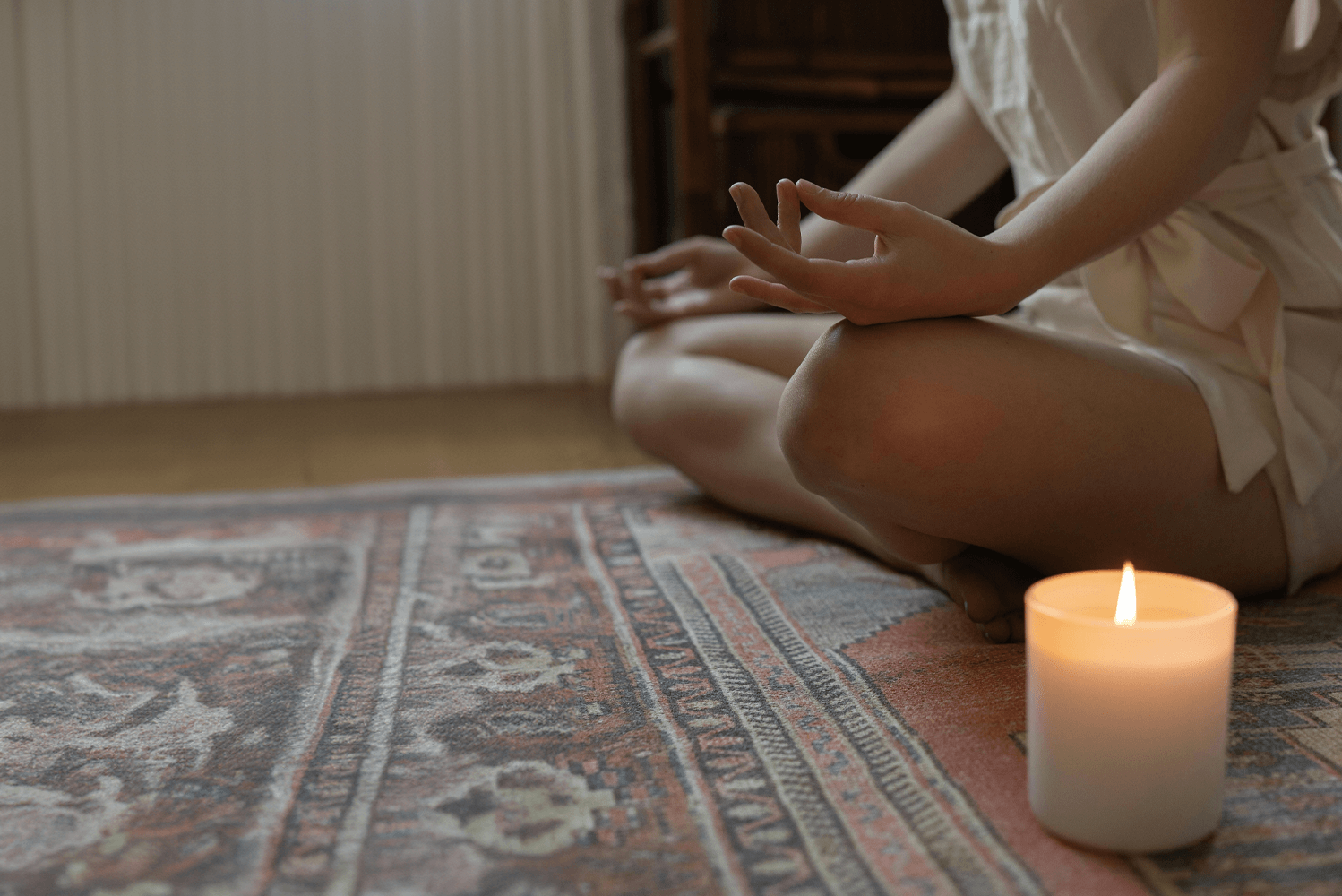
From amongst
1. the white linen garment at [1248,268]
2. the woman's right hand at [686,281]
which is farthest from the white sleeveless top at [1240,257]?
the woman's right hand at [686,281]

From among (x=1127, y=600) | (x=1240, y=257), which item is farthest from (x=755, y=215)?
(x=1240, y=257)

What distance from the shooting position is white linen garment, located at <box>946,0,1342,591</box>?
84 cm

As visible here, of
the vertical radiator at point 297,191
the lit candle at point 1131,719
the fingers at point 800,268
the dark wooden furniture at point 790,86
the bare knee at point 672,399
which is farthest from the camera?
the vertical radiator at point 297,191

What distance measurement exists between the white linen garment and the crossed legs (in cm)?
3

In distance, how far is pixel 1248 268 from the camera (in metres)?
0.86

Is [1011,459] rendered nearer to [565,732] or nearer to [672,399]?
[565,732]

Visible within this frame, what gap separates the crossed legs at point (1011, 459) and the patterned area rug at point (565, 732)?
0.22 ft

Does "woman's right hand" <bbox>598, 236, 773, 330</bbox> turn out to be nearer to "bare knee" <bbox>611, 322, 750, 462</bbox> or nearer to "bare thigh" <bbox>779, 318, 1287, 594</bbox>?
"bare knee" <bbox>611, 322, 750, 462</bbox>

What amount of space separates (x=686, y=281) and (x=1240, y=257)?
71cm

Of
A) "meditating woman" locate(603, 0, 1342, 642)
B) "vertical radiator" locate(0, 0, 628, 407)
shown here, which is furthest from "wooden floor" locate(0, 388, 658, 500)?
"meditating woman" locate(603, 0, 1342, 642)

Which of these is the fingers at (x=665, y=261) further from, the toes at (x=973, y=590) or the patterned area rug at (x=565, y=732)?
the toes at (x=973, y=590)

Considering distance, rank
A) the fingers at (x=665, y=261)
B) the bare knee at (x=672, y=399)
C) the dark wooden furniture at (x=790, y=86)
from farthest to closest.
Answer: the dark wooden furniture at (x=790, y=86)
the fingers at (x=665, y=261)
the bare knee at (x=672, y=399)

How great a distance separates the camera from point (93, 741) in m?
0.72

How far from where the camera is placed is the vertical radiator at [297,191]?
2.46 metres
